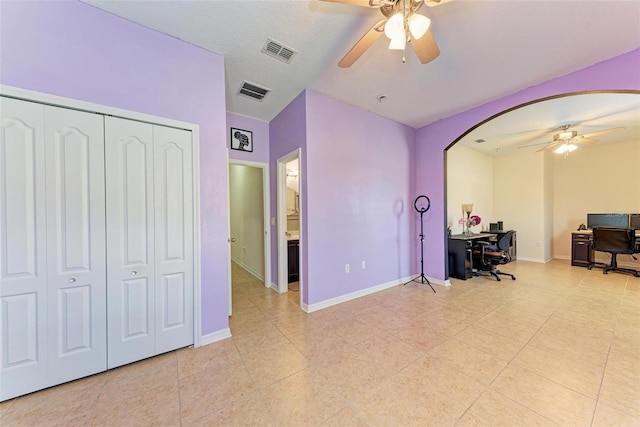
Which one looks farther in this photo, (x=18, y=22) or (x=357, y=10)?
(x=357, y=10)

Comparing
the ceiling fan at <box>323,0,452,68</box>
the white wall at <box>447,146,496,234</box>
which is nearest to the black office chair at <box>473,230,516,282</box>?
the white wall at <box>447,146,496,234</box>

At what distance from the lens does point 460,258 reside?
4211 mm

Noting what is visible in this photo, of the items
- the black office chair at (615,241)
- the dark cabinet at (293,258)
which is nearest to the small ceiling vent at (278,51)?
the dark cabinet at (293,258)

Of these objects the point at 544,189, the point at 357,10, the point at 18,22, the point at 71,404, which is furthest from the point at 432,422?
the point at 544,189

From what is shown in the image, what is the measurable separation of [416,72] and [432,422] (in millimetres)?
3109

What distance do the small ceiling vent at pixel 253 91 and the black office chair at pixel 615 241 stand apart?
22.4ft

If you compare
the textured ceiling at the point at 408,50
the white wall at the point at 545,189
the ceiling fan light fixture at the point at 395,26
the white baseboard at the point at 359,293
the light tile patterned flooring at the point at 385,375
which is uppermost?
the textured ceiling at the point at 408,50

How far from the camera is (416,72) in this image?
253cm

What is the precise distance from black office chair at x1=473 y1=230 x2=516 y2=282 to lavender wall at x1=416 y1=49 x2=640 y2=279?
112 cm

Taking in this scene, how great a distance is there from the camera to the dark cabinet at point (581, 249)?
4.93 meters

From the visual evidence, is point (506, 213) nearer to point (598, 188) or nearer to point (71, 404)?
point (598, 188)

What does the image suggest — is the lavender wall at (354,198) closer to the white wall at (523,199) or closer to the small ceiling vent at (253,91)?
the small ceiling vent at (253,91)

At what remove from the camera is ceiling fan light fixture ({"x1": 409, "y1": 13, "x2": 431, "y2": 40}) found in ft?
4.59

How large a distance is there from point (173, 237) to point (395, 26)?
7.89ft
